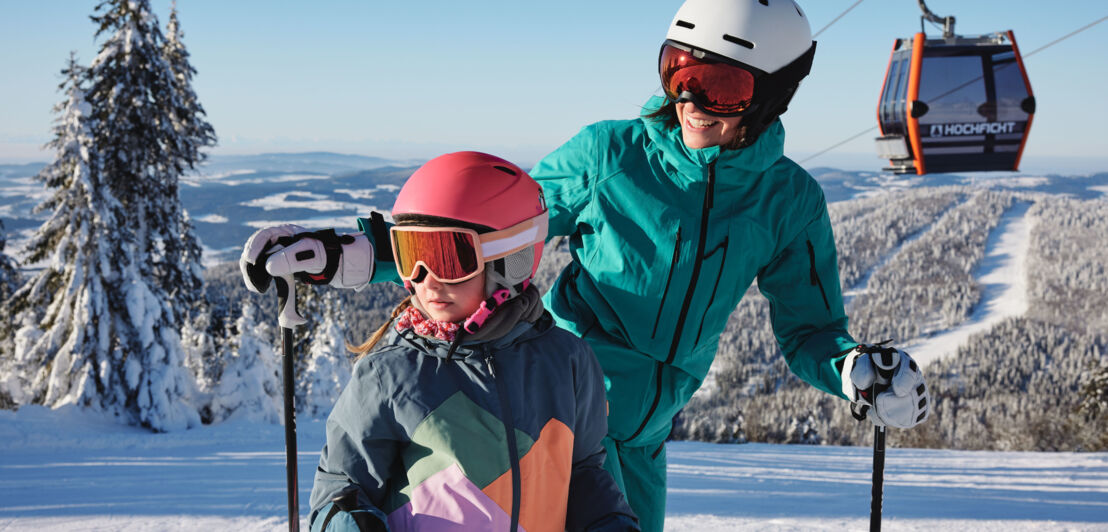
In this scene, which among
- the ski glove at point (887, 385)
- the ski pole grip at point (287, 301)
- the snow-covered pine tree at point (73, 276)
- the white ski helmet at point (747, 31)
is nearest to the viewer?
the ski pole grip at point (287, 301)

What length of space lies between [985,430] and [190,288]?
81.6 m

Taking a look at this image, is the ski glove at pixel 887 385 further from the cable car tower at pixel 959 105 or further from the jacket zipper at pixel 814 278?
the cable car tower at pixel 959 105

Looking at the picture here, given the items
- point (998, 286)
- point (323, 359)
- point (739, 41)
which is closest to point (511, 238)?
point (739, 41)

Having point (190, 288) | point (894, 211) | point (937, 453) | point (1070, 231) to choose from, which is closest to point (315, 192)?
point (190, 288)

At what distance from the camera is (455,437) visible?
146 centimetres

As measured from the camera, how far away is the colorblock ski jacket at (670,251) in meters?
1.99

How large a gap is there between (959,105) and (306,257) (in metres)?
10.2

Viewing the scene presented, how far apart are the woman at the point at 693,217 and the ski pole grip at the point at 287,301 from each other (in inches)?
Result: 30.1

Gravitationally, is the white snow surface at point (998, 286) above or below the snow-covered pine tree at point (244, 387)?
below

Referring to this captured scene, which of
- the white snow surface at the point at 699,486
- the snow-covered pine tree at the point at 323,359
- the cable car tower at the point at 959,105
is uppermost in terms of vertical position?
the cable car tower at the point at 959,105

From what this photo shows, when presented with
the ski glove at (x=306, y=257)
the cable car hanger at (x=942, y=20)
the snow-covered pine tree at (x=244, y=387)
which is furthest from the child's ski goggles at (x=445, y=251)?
the snow-covered pine tree at (x=244, y=387)

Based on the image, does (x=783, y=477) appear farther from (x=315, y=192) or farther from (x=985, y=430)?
(x=315, y=192)

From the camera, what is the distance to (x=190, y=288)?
47.0ft

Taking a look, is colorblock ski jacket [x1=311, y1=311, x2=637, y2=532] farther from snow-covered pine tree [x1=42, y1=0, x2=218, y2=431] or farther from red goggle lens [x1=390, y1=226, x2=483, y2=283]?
snow-covered pine tree [x1=42, y1=0, x2=218, y2=431]
